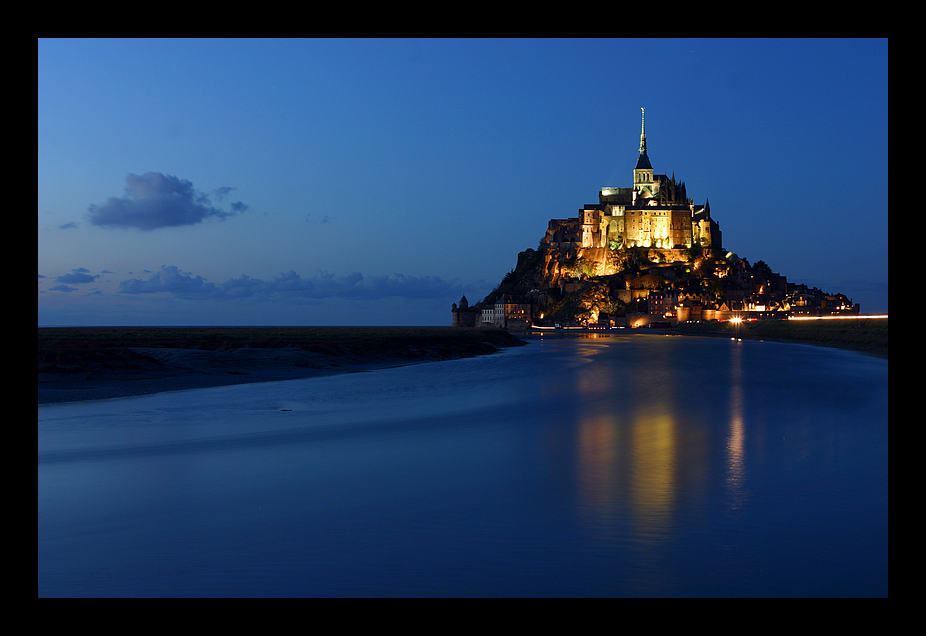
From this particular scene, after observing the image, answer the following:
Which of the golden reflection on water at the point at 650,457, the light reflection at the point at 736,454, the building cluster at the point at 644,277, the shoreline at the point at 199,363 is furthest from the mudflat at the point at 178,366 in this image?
the building cluster at the point at 644,277

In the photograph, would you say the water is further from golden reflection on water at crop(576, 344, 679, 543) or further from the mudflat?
the mudflat

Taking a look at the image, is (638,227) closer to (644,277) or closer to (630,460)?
(644,277)

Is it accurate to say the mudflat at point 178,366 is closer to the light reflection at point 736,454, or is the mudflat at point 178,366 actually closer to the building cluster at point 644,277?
the light reflection at point 736,454

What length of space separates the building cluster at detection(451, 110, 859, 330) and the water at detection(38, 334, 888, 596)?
101471 mm

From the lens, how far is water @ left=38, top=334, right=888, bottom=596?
15.2ft

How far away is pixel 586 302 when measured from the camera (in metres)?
115

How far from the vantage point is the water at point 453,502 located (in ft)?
15.2

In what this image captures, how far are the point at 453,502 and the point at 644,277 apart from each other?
114228mm

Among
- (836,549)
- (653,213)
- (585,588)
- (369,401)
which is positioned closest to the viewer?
(585,588)

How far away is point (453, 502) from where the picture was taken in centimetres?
678

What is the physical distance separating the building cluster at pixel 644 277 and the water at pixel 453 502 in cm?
10147
